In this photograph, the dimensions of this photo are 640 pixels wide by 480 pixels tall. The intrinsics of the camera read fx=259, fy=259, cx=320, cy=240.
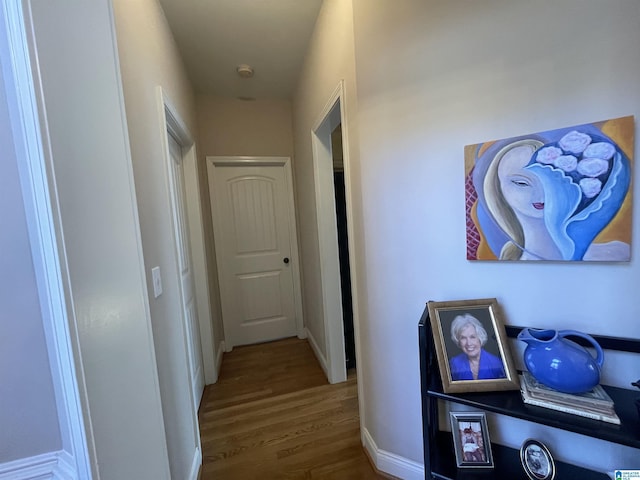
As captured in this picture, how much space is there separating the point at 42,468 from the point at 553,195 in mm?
1634

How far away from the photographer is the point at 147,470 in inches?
33.9

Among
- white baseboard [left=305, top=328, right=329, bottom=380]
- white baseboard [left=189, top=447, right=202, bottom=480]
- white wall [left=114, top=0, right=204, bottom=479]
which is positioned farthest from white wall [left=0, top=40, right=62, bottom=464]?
white baseboard [left=305, top=328, right=329, bottom=380]

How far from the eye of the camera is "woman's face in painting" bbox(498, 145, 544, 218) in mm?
906

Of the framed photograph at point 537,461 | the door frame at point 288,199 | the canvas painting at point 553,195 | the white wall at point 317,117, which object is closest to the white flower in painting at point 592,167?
the canvas painting at point 553,195

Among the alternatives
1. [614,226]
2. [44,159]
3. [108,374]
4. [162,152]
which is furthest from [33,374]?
[614,226]

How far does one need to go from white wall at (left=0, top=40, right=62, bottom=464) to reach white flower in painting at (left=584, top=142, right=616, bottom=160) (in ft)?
5.05

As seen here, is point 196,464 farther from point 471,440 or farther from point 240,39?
point 240,39

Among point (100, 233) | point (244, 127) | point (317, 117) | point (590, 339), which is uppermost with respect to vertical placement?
point (244, 127)

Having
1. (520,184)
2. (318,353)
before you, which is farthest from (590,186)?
(318,353)

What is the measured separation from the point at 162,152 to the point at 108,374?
1.04 meters

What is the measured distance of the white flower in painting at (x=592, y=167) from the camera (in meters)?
0.81

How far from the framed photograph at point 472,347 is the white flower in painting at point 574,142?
58 cm

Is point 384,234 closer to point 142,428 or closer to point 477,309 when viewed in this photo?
point 477,309

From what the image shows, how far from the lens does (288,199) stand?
296 centimetres
